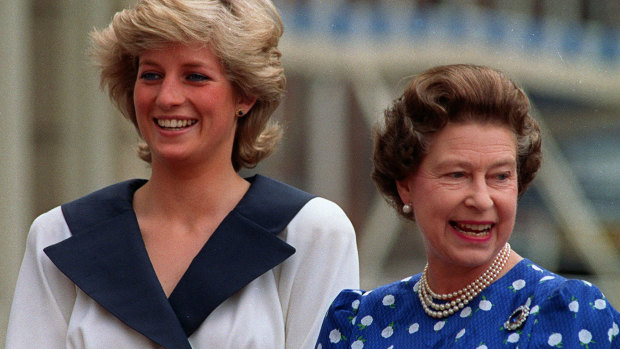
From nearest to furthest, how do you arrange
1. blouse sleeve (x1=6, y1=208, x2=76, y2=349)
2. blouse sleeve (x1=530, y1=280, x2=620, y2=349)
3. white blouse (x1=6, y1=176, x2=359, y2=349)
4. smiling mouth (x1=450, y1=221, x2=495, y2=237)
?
blouse sleeve (x1=530, y1=280, x2=620, y2=349)
smiling mouth (x1=450, y1=221, x2=495, y2=237)
white blouse (x1=6, y1=176, x2=359, y2=349)
blouse sleeve (x1=6, y1=208, x2=76, y2=349)

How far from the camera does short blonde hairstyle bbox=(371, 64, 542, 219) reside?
266 cm

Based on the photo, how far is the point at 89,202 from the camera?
3551mm

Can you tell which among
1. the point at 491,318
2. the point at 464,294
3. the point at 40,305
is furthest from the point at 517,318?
the point at 40,305

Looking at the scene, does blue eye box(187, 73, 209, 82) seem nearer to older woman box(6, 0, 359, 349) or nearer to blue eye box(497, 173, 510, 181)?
older woman box(6, 0, 359, 349)

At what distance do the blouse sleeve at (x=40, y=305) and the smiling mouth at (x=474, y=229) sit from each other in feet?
4.32

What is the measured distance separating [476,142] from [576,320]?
49cm

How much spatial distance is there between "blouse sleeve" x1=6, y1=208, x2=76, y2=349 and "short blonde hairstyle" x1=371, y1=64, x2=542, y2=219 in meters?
1.16

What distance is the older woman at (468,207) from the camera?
103 inches

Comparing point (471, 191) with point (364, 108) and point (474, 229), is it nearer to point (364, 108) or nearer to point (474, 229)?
point (474, 229)

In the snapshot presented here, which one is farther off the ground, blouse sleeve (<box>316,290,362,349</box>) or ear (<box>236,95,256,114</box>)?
ear (<box>236,95,256,114</box>)

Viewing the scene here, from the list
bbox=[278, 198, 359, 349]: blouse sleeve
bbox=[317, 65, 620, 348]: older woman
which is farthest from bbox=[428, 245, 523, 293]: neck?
bbox=[278, 198, 359, 349]: blouse sleeve

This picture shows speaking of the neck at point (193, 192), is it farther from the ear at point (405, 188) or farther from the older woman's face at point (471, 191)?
the older woman's face at point (471, 191)

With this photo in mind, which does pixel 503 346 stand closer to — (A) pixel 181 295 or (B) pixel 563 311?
(B) pixel 563 311

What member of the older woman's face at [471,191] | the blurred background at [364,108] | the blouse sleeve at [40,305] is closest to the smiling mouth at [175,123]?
the blouse sleeve at [40,305]
